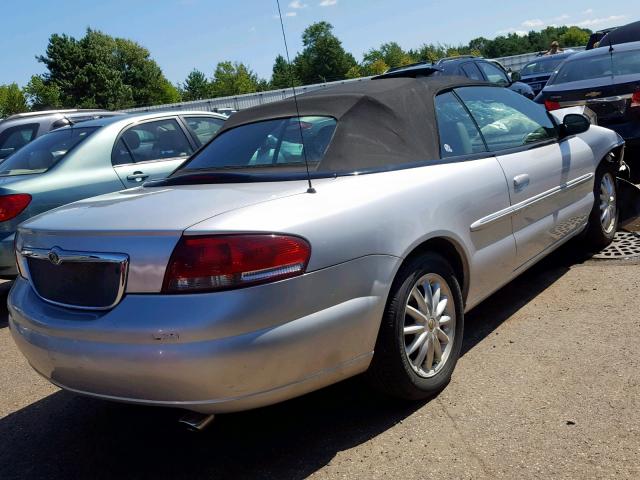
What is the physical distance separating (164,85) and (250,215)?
91898 millimetres

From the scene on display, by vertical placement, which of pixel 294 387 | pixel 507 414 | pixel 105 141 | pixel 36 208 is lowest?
pixel 507 414

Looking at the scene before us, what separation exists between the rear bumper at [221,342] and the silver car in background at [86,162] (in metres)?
3.03

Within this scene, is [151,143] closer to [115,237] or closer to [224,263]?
[115,237]

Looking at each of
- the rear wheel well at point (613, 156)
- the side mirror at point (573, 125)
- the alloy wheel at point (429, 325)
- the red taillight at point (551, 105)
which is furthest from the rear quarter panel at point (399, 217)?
the red taillight at point (551, 105)

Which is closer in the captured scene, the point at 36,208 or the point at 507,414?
the point at 507,414

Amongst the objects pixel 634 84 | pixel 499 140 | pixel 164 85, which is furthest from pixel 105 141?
pixel 164 85

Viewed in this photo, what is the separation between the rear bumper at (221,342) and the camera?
2.28 metres

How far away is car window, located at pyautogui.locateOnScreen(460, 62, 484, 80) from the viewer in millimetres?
11914

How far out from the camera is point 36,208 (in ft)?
17.6

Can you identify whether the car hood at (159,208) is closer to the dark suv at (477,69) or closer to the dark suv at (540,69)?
the dark suv at (477,69)

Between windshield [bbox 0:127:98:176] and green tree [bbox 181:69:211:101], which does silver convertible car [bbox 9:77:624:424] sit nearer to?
windshield [bbox 0:127:98:176]

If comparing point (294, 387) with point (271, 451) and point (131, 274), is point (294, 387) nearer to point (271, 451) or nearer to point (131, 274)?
point (271, 451)

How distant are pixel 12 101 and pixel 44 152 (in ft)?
180

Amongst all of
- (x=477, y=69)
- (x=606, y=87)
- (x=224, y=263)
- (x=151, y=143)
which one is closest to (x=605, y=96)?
(x=606, y=87)
